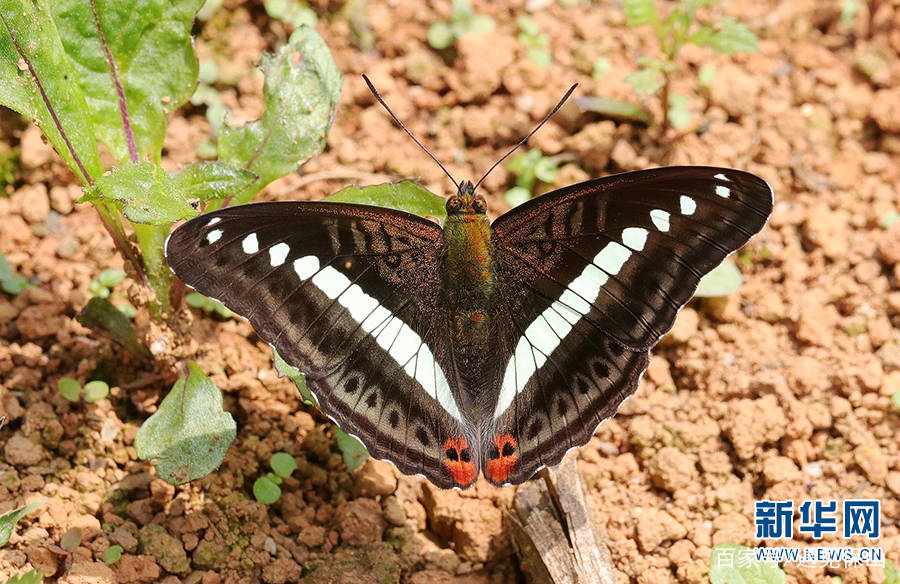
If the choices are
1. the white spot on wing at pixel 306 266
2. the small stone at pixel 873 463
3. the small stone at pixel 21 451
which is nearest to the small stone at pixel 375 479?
the white spot on wing at pixel 306 266

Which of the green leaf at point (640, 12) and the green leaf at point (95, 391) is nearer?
the green leaf at point (95, 391)

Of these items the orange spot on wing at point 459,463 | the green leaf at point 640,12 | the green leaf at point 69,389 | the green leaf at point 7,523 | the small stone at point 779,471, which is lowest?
the green leaf at point 7,523

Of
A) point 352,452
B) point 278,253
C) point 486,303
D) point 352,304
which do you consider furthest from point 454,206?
point 352,452

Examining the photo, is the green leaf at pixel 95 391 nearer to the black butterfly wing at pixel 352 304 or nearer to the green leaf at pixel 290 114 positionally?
the green leaf at pixel 290 114

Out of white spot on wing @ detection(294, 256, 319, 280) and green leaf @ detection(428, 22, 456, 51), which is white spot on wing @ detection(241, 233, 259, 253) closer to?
white spot on wing @ detection(294, 256, 319, 280)

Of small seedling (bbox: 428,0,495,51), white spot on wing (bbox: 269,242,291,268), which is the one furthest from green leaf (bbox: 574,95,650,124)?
white spot on wing (bbox: 269,242,291,268)

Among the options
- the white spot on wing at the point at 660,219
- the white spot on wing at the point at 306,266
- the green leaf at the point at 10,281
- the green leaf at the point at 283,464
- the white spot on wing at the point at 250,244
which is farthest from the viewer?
the green leaf at the point at 10,281

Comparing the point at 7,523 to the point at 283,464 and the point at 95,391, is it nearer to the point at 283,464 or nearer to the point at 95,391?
the point at 95,391
